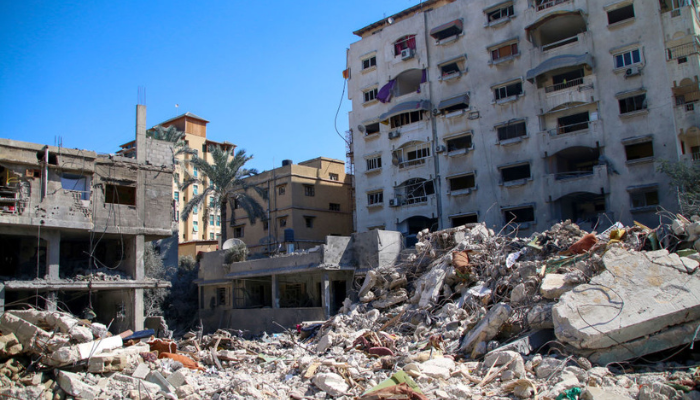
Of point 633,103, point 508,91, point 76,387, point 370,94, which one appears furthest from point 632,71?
point 76,387

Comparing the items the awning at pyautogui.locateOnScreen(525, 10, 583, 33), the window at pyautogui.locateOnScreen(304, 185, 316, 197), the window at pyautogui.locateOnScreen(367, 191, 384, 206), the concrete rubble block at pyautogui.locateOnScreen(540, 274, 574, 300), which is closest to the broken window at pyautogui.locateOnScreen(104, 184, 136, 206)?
the window at pyautogui.locateOnScreen(367, 191, 384, 206)

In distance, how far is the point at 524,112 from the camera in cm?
3222

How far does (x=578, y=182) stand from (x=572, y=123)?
3.72 meters

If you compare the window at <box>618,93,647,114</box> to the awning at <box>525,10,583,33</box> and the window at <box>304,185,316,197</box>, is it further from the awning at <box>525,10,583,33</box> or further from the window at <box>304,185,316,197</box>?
the window at <box>304,185,316,197</box>

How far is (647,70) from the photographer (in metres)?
28.5

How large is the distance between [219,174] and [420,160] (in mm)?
13548

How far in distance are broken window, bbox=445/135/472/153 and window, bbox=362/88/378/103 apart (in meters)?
6.85

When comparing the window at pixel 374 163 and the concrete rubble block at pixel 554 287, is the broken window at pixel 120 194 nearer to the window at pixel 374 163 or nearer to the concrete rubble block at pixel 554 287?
the window at pixel 374 163

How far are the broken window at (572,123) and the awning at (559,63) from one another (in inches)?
111

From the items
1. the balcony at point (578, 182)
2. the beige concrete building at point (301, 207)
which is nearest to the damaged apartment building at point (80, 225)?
the beige concrete building at point (301, 207)

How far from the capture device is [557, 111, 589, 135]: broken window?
30.7 meters

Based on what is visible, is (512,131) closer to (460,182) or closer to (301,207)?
(460,182)

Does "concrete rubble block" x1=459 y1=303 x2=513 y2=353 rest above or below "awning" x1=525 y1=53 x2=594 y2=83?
below

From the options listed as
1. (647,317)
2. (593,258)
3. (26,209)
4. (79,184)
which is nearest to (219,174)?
(79,184)
